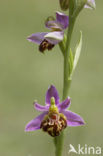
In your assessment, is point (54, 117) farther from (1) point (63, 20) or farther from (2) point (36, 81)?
(2) point (36, 81)

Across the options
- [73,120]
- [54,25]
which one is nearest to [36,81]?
[54,25]

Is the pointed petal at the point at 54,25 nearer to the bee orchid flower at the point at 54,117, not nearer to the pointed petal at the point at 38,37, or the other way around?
the pointed petal at the point at 38,37

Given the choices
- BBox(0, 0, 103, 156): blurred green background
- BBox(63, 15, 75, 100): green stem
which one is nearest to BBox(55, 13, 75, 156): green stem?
BBox(63, 15, 75, 100): green stem

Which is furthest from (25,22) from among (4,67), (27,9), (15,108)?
(15,108)

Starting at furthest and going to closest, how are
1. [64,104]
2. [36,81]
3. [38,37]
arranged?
1. [36,81]
2. [38,37]
3. [64,104]

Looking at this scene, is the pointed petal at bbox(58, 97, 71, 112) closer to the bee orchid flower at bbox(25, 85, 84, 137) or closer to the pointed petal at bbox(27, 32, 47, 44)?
the bee orchid flower at bbox(25, 85, 84, 137)

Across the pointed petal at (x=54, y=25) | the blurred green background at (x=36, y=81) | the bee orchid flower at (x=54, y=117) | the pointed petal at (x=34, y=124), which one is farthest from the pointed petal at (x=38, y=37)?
the blurred green background at (x=36, y=81)

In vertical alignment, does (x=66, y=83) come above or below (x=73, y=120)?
above

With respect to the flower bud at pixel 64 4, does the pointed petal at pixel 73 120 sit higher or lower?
lower

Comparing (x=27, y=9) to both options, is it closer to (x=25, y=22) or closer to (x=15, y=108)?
(x=25, y=22)
